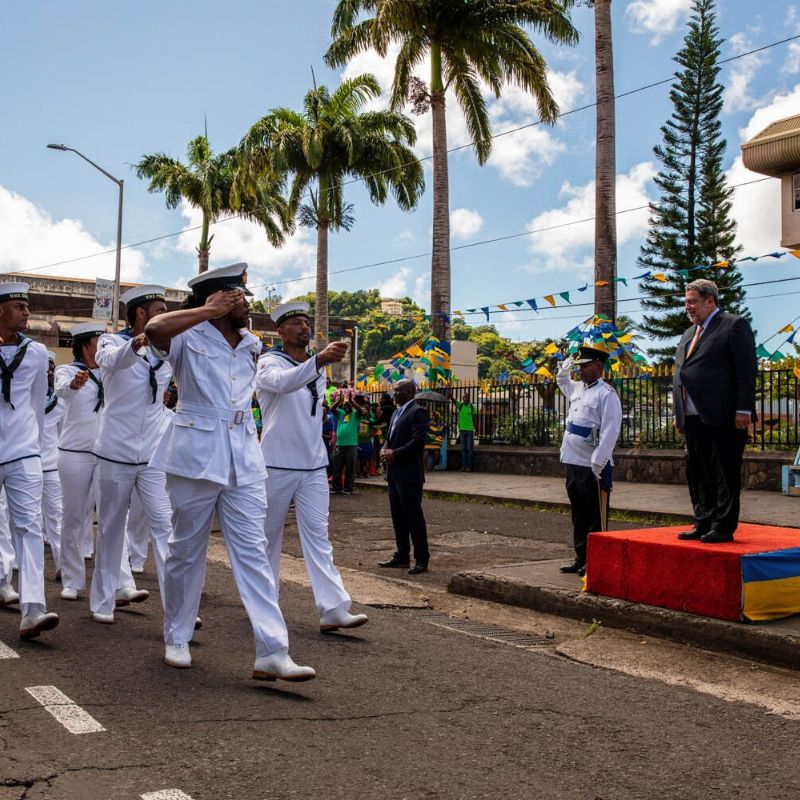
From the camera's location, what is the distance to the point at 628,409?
18875mm

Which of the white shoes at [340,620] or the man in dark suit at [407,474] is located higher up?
the man in dark suit at [407,474]

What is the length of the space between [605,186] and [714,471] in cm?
1434

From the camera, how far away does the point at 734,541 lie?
7.00 m

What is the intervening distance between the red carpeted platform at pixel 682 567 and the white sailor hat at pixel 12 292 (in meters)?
4.21

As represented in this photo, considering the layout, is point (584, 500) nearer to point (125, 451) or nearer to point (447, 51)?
point (125, 451)

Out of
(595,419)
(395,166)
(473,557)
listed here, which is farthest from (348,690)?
(395,166)

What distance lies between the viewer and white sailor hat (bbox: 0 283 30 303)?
20.8ft

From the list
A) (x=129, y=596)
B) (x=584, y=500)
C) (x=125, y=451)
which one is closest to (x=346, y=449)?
(x=584, y=500)

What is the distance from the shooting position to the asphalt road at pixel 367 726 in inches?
149

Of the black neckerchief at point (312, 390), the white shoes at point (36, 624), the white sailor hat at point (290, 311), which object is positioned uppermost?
the white sailor hat at point (290, 311)

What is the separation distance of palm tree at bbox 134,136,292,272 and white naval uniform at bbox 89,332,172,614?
101 feet

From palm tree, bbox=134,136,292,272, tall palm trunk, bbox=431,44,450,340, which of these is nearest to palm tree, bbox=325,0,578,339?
tall palm trunk, bbox=431,44,450,340

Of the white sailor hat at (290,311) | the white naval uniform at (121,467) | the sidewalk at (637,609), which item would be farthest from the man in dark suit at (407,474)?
the white sailor hat at (290,311)

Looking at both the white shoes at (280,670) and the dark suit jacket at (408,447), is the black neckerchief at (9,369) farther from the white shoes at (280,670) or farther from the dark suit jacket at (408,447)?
the dark suit jacket at (408,447)
